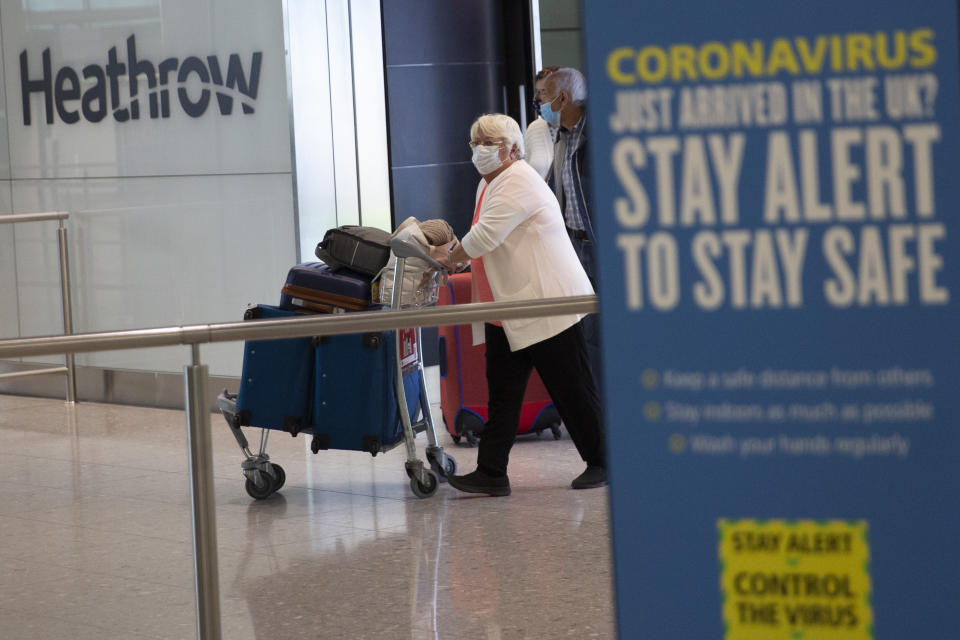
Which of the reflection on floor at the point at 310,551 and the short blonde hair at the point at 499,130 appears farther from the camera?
the short blonde hair at the point at 499,130

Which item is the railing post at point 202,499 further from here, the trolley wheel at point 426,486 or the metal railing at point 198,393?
the trolley wheel at point 426,486

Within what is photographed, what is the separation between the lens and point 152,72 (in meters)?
8.02

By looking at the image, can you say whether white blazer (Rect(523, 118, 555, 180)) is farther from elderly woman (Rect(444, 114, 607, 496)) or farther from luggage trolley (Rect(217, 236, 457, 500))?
luggage trolley (Rect(217, 236, 457, 500))

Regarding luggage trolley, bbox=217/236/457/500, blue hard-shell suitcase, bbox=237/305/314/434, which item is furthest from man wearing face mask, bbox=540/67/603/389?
blue hard-shell suitcase, bbox=237/305/314/434

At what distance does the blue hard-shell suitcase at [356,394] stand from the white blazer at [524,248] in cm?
46

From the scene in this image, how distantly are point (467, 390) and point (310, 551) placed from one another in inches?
74.9

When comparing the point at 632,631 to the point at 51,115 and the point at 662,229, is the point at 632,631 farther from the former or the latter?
the point at 51,115

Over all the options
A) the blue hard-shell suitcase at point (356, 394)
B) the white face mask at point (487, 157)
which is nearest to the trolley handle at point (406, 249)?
the blue hard-shell suitcase at point (356, 394)

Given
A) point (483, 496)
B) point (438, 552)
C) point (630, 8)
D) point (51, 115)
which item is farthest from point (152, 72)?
point (630, 8)

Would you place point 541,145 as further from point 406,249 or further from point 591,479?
point 591,479

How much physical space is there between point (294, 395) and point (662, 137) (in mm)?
4027

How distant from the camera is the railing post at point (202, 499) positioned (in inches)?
107

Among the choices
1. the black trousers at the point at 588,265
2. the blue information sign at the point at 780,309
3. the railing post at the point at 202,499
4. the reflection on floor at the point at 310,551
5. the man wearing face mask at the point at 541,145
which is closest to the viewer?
the blue information sign at the point at 780,309

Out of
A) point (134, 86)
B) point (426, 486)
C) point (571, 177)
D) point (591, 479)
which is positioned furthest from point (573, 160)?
point (134, 86)
